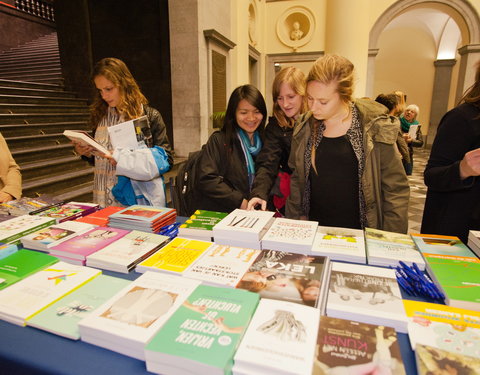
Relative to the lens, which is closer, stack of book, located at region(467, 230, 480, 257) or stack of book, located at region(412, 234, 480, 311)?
stack of book, located at region(412, 234, 480, 311)

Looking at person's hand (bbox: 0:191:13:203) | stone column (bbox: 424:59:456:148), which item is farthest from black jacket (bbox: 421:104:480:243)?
stone column (bbox: 424:59:456:148)

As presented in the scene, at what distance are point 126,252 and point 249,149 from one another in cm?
111

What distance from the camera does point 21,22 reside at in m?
10.4

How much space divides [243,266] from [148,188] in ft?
3.90

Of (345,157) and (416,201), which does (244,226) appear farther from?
(416,201)

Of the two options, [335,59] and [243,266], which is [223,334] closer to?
[243,266]

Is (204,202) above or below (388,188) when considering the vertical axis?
below

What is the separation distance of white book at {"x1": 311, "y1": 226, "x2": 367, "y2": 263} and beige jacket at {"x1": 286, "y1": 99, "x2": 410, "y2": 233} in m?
0.32

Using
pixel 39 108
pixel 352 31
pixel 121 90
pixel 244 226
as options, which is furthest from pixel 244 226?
pixel 352 31

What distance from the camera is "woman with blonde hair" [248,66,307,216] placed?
1.90 m

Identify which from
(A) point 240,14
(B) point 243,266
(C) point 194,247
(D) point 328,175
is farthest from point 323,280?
(A) point 240,14

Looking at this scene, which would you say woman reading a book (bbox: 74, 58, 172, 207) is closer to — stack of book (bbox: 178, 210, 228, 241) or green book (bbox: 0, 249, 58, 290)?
stack of book (bbox: 178, 210, 228, 241)

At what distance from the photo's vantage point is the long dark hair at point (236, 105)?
192 cm

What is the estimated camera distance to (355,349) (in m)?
0.71
